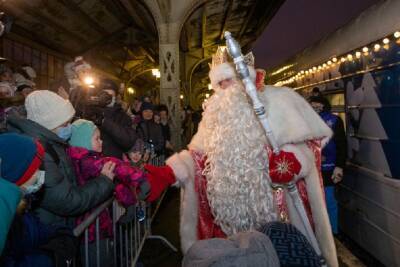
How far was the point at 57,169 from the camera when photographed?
2.50 m

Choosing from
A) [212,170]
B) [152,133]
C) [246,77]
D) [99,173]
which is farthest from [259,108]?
[152,133]

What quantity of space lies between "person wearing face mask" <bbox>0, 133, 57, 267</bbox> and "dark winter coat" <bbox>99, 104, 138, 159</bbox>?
6.72 feet

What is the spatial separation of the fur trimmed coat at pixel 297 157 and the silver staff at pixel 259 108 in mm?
50

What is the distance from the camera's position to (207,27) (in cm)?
1886

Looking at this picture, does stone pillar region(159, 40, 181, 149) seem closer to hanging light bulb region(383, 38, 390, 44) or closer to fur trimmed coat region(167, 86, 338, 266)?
hanging light bulb region(383, 38, 390, 44)

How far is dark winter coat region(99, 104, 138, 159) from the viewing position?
4047 millimetres

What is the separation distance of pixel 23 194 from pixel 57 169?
0.76 meters

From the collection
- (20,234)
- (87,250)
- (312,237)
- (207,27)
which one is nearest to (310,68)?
(312,237)

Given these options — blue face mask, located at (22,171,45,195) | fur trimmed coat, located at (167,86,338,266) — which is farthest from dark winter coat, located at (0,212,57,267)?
fur trimmed coat, located at (167,86,338,266)

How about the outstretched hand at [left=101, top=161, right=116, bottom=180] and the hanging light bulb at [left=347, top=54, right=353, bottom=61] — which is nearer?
the outstretched hand at [left=101, top=161, right=116, bottom=180]

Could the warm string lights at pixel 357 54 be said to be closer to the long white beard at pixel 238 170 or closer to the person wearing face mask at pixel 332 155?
the person wearing face mask at pixel 332 155

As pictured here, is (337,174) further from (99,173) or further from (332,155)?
(99,173)

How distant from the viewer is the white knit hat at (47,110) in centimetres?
270

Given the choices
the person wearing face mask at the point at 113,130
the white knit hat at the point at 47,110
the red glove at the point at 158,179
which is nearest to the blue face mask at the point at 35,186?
the white knit hat at the point at 47,110
